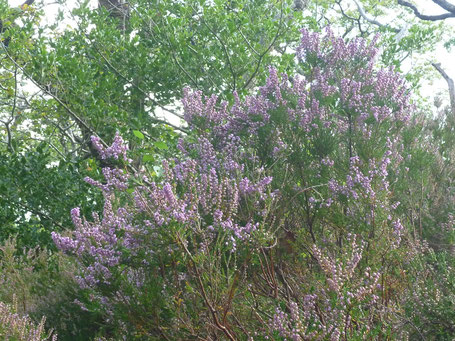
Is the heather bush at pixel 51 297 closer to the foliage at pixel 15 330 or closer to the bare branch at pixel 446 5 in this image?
the foliage at pixel 15 330

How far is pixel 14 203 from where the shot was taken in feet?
24.8

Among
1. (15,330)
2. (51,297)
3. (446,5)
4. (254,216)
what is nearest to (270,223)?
(254,216)

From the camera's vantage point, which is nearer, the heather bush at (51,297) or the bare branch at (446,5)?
the heather bush at (51,297)

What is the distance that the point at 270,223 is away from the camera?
448 centimetres

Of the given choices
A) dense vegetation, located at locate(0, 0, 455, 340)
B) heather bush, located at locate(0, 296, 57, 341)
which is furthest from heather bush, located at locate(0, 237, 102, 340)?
heather bush, located at locate(0, 296, 57, 341)

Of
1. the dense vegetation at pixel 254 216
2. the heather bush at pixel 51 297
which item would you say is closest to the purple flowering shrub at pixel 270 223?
the dense vegetation at pixel 254 216

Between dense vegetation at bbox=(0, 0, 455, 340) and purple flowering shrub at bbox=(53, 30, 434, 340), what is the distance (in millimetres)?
16

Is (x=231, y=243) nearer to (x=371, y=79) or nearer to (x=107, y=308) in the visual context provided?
(x=107, y=308)

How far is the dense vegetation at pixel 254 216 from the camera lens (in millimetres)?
3400

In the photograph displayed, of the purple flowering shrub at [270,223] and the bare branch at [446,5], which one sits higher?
the bare branch at [446,5]

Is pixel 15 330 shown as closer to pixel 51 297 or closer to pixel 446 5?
pixel 51 297

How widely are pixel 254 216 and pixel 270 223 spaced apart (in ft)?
1.15

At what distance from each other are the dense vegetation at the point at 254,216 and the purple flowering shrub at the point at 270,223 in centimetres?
2

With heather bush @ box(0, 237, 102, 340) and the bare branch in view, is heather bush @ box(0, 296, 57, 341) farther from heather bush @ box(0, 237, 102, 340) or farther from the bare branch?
the bare branch
